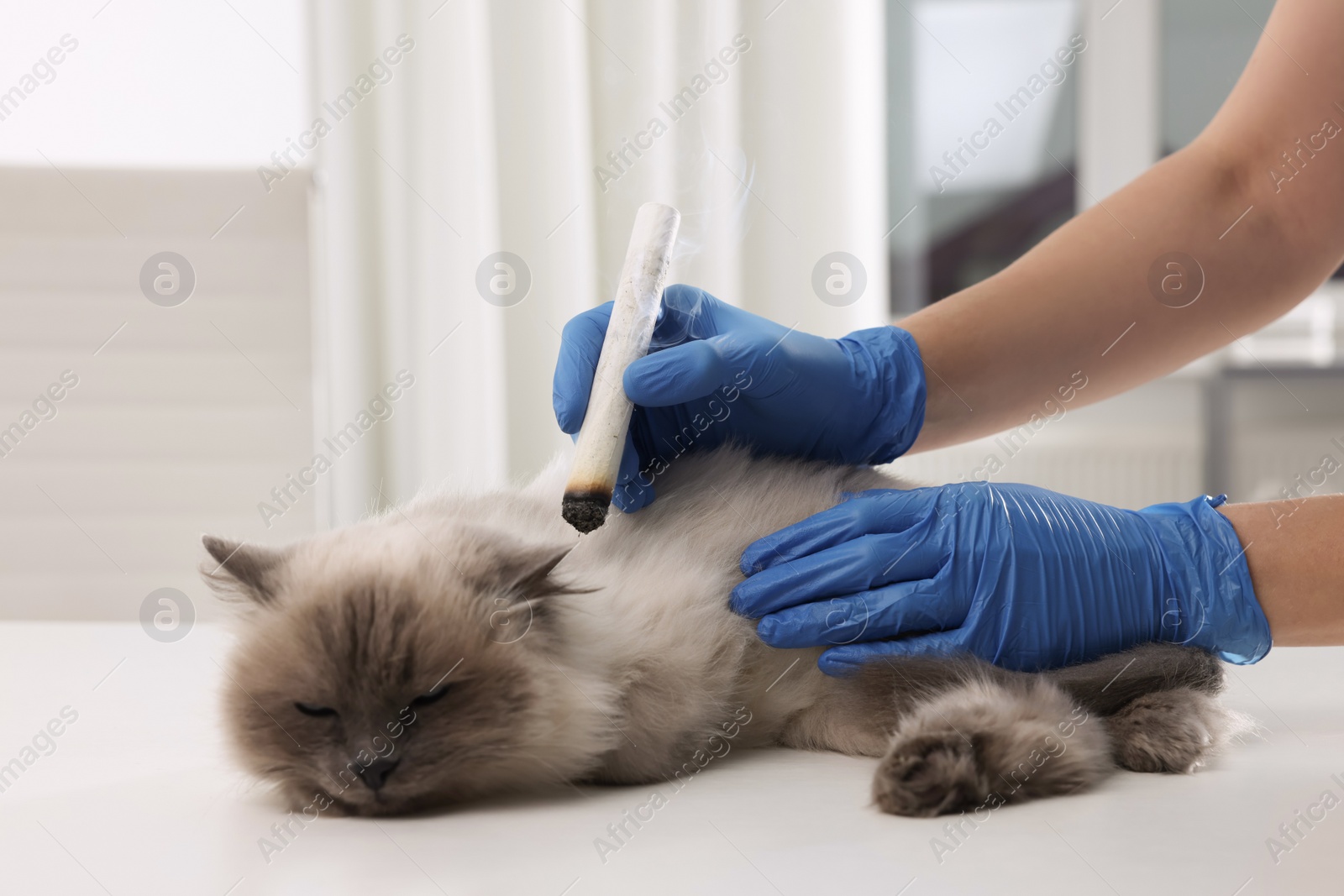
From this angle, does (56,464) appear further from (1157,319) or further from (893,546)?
(1157,319)

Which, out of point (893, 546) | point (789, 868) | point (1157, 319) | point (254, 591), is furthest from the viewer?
point (1157, 319)

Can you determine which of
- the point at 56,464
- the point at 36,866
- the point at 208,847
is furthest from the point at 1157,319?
the point at 56,464

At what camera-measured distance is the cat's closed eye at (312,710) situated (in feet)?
3.32

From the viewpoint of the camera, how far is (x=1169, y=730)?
1105 mm

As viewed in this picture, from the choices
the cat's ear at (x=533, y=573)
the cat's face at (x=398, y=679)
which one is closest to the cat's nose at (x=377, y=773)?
the cat's face at (x=398, y=679)

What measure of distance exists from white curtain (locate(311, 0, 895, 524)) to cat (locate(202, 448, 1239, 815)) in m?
2.11

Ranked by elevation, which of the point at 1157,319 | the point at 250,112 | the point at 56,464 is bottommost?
the point at 56,464

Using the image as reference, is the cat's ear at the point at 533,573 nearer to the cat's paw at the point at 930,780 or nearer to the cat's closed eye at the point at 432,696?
the cat's closed eye at the point at 432,696

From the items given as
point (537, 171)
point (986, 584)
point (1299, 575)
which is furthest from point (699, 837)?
point (537, 171)

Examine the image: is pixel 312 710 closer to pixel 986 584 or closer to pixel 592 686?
pixel 592 686

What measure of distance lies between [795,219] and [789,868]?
2.76 metres

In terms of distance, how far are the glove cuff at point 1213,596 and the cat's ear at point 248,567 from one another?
41.2 inches

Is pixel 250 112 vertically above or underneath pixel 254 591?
above

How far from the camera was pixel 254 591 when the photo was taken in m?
1.12
